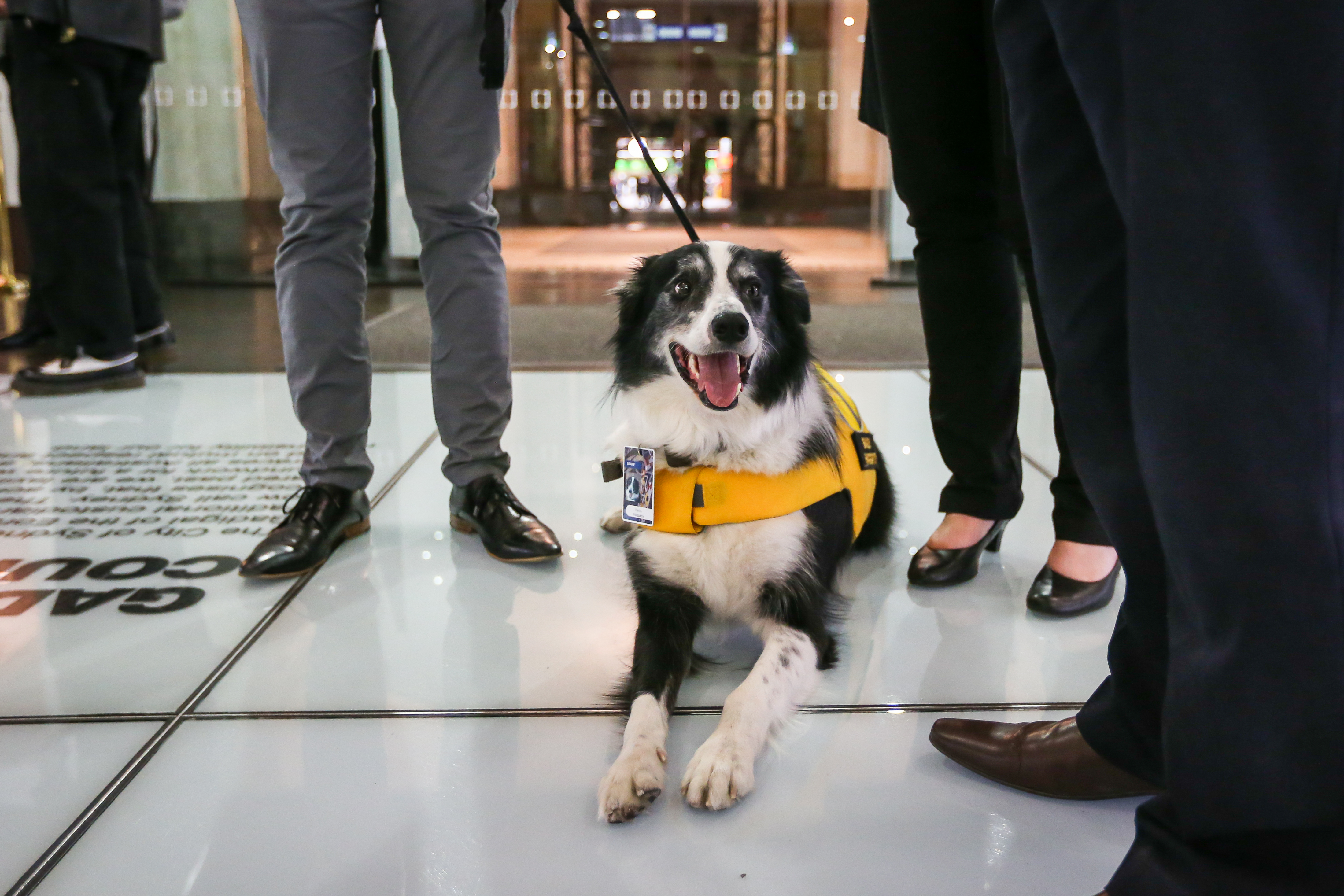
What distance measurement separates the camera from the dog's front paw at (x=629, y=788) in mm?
1162

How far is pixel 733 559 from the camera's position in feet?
5.26

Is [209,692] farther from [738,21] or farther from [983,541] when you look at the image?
[738,21]

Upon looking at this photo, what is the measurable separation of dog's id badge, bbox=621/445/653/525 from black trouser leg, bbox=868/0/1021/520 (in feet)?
1.96

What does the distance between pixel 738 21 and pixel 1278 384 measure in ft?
25.4

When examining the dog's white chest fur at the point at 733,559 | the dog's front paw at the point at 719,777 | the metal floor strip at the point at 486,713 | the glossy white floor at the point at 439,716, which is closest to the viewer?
the glossy white floor at the point at 439,716

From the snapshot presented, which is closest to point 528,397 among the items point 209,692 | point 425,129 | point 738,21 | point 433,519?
point 433,519

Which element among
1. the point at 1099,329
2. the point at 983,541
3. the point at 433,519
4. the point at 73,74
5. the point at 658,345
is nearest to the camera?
the point at 1099,329

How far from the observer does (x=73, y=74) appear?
3.40 metres

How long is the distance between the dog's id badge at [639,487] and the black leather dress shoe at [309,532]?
692 mm

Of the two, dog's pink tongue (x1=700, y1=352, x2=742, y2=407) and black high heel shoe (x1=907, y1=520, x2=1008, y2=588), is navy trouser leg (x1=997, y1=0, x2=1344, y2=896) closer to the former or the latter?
dog's pink tongue (x1=700, y1=352, x2=742, y2=407)

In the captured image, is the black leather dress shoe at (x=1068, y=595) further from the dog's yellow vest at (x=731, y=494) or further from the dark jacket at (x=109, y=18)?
the dark jacket at (x=109, y=18)

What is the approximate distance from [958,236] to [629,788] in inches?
45.8

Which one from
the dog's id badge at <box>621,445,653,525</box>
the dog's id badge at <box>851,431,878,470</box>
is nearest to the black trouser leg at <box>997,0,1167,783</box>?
the dog's id badge at <box>621,445,653,525</box>

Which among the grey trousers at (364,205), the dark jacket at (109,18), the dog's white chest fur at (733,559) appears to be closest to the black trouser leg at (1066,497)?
the dog's white chest fur at (733,559)
